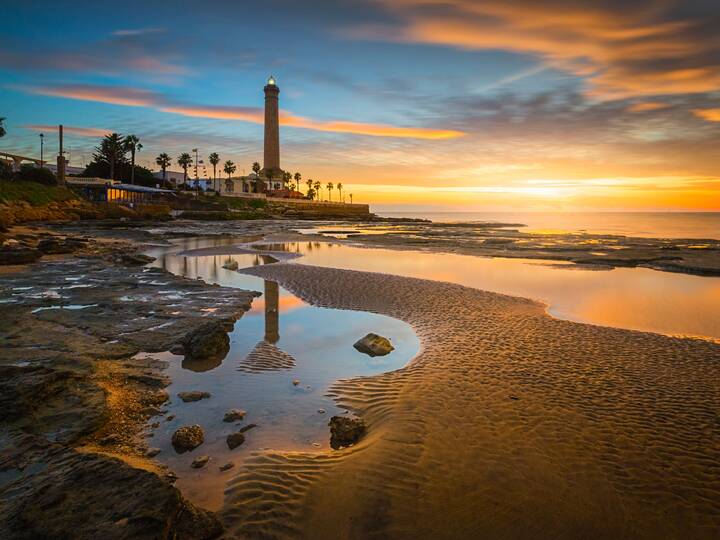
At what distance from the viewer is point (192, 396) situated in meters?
7.75

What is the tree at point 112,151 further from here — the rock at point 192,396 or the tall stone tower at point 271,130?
the rock at point 192,396

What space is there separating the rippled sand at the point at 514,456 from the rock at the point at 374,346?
2.95 feet

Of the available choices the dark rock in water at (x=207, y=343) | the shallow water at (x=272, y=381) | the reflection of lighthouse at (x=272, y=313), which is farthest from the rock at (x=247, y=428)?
the reflection of lighthouse at (x=272, y=313)

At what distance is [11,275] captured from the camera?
18.3 metres

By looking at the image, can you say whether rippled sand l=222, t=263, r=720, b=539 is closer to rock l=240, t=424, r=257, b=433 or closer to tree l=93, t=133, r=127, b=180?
rock l=240, t=424, r=257, b=433

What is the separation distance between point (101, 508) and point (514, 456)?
5103 mm

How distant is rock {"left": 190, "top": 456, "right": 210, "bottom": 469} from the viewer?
5668 millimetres

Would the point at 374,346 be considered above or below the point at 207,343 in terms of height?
below

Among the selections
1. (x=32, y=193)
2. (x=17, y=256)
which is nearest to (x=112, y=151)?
(x=32, y=193)

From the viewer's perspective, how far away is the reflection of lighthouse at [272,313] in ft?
38.9

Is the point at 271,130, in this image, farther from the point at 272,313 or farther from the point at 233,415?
the point at 233,415

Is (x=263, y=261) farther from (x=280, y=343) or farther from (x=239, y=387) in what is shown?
(x=239, y=387)

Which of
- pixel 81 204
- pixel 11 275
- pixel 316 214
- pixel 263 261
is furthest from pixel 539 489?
pixel 316 214

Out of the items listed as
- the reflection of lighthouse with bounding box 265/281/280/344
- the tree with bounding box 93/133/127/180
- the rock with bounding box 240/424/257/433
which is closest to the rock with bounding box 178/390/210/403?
the rock with bounding box 240/424/257/433
